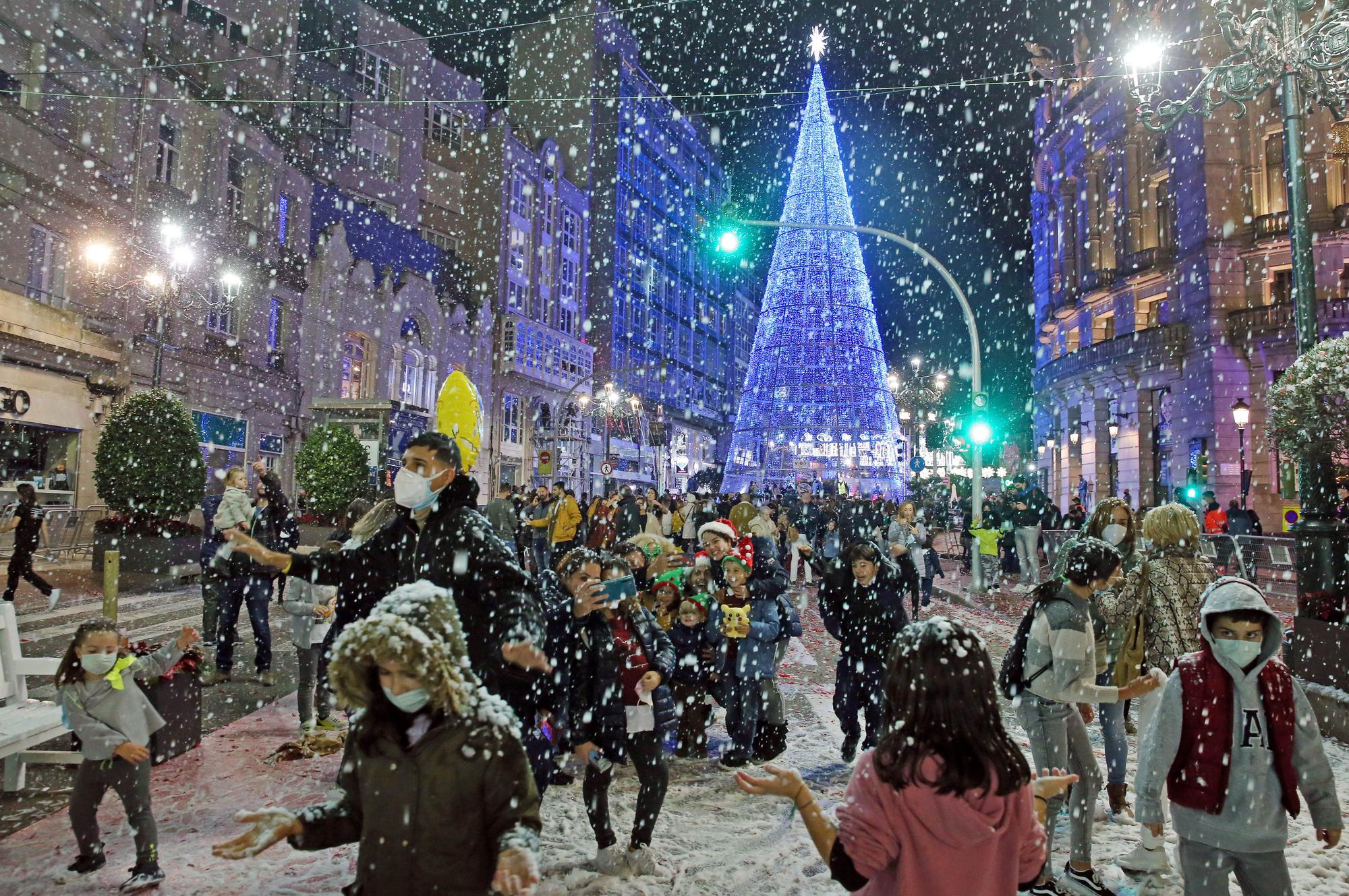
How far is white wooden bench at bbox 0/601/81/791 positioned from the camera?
5.23 metres

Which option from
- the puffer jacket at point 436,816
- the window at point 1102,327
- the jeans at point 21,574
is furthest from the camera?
the window at point 1102,327

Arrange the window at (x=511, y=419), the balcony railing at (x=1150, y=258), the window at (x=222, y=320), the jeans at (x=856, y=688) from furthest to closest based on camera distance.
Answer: the window at (x=511, y=419) → the balcony railing at (x=1150, y=258) → the window at (x=222, y=320) → the jeans at (x=856, y=688)

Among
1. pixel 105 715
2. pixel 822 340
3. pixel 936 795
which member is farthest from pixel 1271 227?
pixel 105 715

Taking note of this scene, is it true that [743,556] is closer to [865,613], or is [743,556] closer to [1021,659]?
[865,613]

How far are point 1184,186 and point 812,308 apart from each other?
15.5m

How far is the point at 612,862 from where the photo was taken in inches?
173

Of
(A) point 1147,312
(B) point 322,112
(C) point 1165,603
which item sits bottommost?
(C) point 1165,603

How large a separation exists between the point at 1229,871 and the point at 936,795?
1.81 m

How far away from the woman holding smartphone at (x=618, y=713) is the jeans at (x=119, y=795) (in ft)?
6.74

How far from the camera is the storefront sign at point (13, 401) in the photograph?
20312mm

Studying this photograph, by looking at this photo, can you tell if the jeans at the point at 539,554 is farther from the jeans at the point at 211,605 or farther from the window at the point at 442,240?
the window at the point at 442,240

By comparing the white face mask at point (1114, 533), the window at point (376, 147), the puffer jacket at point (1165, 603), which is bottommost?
the puffer jacket at point (1165, 603)

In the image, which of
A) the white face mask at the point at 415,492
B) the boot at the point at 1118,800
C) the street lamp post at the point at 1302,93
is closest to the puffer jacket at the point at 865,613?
the boot at the point at 1118,800

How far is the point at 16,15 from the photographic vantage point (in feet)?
68.4
